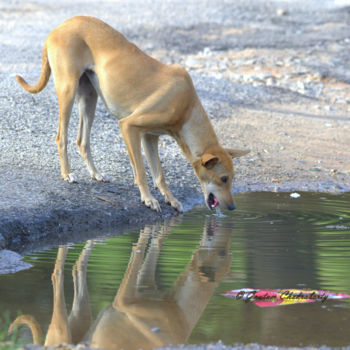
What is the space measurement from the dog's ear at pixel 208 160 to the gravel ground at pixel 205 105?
0.81 metres

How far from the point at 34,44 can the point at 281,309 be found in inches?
604

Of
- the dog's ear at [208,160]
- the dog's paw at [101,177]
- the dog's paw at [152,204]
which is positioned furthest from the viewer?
the dog's paw at [101,177]

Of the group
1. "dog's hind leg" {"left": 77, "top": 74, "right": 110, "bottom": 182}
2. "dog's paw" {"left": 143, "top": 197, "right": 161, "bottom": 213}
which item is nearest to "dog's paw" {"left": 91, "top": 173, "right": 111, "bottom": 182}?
"dog's hind leg" {"left": 77, "top": 74, "right": 110, "bottom": 182}

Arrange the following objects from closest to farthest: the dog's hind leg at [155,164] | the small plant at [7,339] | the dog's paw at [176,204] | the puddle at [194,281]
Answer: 1. the small plant at [7,339]
2. the puddle at [194,281]
3. the dog's paw at [176,204]
4. the dog's hind leg at [155,164]

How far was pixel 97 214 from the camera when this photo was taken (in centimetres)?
767

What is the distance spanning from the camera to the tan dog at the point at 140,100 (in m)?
7.80

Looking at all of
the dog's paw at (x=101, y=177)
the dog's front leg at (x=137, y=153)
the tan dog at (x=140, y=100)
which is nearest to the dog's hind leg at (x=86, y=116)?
the dog's paw at (x=101, y=177)

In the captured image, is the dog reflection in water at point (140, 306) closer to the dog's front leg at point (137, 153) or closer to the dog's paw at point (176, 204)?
the dog's front leg at point (137, 153)

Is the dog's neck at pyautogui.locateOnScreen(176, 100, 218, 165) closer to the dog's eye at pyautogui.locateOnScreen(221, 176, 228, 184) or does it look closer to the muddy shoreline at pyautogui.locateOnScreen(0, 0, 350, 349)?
the dog's eye at pyautogui.locateOnScreen(221, 176, 228, 184)

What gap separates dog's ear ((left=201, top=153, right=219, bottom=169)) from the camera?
758 centimetres

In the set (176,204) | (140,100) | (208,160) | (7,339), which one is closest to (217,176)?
(208,160)

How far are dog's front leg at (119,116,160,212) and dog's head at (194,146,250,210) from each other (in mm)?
562

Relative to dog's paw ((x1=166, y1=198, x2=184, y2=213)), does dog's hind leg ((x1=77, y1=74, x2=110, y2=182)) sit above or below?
above

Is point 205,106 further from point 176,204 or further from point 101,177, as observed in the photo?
point 176,204
